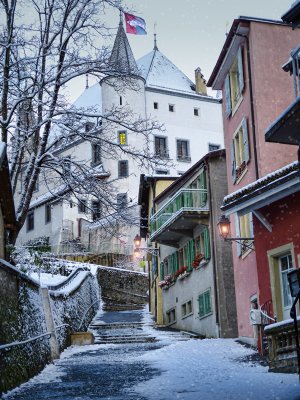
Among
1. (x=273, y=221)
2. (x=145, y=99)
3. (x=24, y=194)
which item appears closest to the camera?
(x=273, y=221)

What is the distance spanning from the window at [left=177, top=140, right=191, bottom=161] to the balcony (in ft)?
100

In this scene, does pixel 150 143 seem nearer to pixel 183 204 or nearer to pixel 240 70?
pixel 183 204

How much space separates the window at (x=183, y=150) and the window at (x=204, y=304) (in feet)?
115

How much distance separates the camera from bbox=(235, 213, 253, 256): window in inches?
809

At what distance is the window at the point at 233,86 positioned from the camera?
22484 millimetres

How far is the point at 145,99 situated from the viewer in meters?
61.4

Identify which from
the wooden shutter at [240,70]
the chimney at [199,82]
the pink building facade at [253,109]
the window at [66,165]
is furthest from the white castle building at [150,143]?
the window at [66,165]

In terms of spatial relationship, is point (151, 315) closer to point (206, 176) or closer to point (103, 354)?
point (206, 176)

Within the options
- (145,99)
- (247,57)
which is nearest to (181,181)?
(247,57)

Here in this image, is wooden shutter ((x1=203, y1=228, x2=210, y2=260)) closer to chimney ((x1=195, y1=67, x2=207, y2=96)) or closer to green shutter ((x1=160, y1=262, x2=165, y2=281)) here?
green shutter ((x1=160, y1=262, x2=165, y2=281))

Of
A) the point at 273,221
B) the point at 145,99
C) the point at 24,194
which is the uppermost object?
the point at 145,99

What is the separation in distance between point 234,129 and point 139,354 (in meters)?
8.88

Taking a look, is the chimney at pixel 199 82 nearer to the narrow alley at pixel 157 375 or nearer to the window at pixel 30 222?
the window at pixel 30 222

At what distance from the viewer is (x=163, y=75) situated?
66.0m
